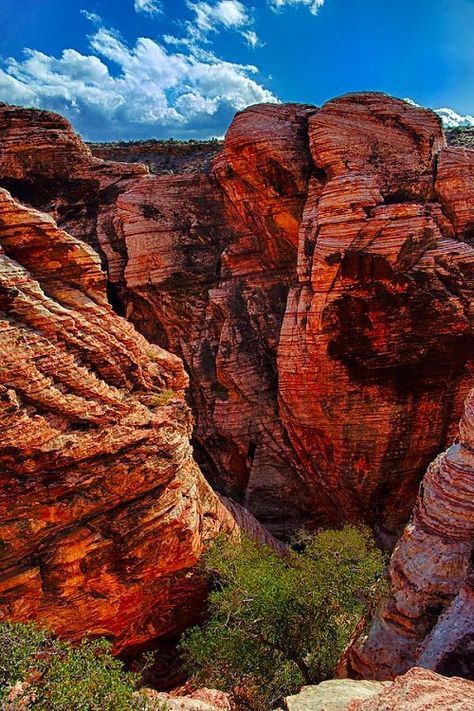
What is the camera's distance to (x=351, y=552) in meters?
15.7

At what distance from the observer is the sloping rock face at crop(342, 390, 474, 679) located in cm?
970

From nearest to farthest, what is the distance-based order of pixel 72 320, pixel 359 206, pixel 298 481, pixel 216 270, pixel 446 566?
pixel 446 566 → pixel 72 320 → pixel 359 206 → pixel 298 481 → pixel 216 270

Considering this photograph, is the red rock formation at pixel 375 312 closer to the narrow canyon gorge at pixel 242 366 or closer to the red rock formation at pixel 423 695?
the narrow canyon gorge at pixel 242 366

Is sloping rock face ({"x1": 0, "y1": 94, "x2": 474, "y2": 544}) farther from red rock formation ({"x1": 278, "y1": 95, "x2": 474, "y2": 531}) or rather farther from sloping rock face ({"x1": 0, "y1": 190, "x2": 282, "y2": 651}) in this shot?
sloping rock face ({"x1": 0, "y1": 190, "x2": 282, "y2": 651})

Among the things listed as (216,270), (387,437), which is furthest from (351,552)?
(216,270)

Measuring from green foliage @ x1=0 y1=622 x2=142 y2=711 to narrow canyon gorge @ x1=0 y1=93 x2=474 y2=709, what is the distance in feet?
11.4

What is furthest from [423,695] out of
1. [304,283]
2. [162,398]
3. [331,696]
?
[304,283]

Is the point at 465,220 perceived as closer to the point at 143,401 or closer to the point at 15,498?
the point at 143,401

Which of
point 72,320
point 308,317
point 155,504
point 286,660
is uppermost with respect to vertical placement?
point 308,317

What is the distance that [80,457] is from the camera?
12.7 m

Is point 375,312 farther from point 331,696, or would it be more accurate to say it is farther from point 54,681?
point 54,681

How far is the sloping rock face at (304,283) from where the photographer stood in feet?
68.1

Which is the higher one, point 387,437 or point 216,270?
point 216,270

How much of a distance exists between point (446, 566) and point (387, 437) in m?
13.0
